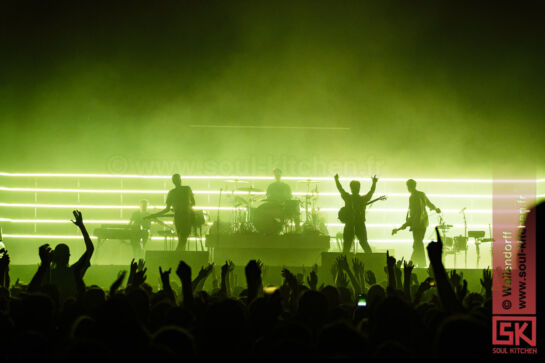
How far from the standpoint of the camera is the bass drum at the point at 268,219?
1043 cm

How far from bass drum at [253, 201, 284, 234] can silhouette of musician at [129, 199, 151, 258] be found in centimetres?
260

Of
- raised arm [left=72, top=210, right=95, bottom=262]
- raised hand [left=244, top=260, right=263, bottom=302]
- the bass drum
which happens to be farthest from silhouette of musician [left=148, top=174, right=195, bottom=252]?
raised hand [left=244, top=260, right=263, bottom=302]

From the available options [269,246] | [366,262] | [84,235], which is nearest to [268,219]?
[269,246]

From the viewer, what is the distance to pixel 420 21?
463 inches

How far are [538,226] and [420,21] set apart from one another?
1015cm

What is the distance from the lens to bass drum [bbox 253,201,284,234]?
1043 cm

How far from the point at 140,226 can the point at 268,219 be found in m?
3.73

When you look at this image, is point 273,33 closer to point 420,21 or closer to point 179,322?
point 420,21

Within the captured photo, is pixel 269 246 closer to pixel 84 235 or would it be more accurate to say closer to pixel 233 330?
pixel 84 235

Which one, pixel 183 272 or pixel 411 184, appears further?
pixel 411 184

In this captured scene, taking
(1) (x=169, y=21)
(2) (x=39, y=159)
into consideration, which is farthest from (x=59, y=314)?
(2) (x=39, y=159)

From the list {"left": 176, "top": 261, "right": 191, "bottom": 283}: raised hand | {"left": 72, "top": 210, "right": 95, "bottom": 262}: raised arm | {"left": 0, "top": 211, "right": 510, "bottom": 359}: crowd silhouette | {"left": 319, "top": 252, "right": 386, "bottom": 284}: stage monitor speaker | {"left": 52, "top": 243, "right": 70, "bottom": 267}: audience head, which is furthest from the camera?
{"left": 319, "top": 252, "right": 386, "bottom": 284}: stage monitor speaker

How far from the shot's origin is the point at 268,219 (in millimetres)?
10430

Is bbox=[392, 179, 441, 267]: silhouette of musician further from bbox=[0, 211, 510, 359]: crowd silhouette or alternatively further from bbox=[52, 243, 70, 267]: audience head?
bbox=[0, 211, 510, 359]: crowd silhouette
